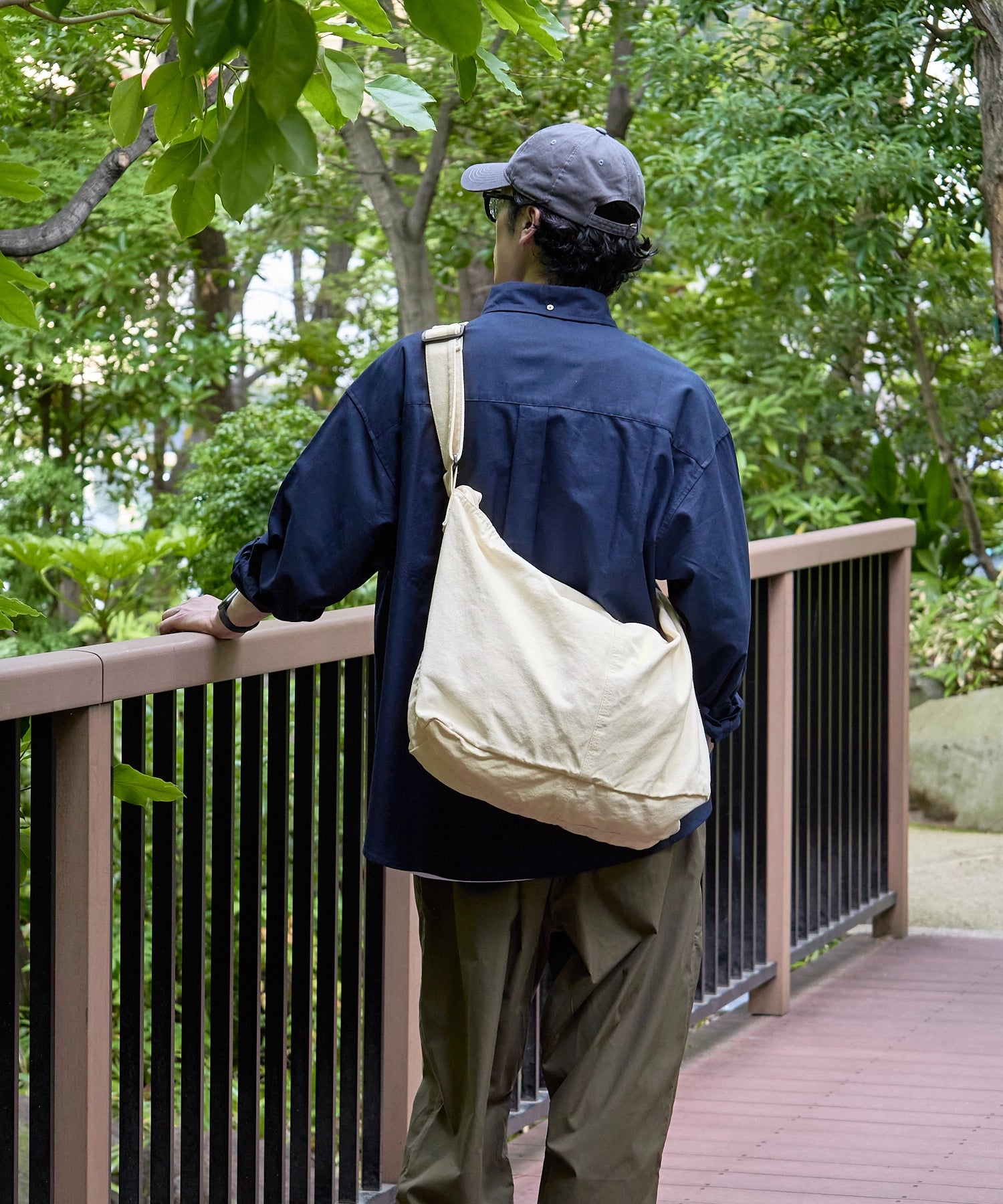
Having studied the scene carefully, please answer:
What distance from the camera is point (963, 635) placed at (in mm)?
8867

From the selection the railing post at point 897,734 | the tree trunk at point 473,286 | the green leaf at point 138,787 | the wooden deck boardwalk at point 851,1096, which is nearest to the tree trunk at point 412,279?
the tree trunk at point 473,286

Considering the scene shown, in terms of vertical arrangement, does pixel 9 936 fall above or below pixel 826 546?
below

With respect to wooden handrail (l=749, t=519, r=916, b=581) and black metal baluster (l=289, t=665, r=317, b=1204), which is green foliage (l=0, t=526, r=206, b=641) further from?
black metal baluster (l=289, t=665, r=317, b=1204)

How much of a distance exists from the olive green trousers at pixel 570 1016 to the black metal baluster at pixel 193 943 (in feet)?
1.11

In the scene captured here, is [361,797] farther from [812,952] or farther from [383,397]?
[812,952]

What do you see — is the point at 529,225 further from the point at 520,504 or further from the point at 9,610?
the point at 9,610

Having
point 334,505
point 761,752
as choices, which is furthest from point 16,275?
point 761,752

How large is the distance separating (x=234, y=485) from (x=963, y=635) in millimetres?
4221

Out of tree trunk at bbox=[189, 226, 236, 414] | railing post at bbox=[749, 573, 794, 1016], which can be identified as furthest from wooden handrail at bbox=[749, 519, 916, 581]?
tree trunk at bbox=[189, 226, 236, 414]

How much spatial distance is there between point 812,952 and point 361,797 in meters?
2.12

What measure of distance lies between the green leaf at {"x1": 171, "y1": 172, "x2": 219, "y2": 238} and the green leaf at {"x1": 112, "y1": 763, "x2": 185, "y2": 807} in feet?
2.54

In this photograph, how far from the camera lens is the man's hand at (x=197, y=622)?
7.25ft

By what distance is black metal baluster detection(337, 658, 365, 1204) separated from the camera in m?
2.57

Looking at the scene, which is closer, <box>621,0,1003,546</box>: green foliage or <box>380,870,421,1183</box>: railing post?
<box>380,870,421,1183</box>: railing post
